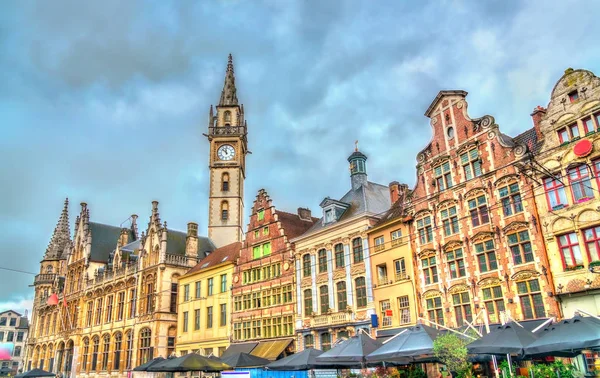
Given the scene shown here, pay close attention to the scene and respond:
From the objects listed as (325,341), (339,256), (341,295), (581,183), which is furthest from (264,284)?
(581,183)

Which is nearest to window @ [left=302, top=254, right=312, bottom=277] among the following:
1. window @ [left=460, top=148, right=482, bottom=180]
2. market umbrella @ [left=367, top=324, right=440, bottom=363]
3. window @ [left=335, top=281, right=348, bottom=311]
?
window @ [left=335, top=281, right=348, bottom=311]

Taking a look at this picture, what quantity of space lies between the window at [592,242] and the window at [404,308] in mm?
10174

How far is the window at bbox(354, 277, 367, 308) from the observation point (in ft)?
101

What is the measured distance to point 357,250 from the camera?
32.0 metres

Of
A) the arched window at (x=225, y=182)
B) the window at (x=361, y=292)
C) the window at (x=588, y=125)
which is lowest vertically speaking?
the window at (x=361, y=292)

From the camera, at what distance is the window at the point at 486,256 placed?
81.2 ft

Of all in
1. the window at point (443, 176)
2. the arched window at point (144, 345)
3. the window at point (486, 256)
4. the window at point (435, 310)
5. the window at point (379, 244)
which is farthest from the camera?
the arched window at point (144, 345)

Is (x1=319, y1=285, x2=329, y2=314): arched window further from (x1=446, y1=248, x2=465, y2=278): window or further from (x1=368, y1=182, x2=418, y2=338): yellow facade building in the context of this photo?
(x1=446, y1=248, x2=465, y2=278): window

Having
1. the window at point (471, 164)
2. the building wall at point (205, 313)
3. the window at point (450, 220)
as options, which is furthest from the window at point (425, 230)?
the building wall at point (205, 313)

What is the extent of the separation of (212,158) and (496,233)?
4477cm

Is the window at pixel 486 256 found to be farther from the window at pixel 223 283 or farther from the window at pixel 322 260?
the window at pixel 223 283

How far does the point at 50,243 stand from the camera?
79625mm

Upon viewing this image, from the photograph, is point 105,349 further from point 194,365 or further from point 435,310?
point 435,310

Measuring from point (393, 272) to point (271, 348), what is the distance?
1126 centimetres
